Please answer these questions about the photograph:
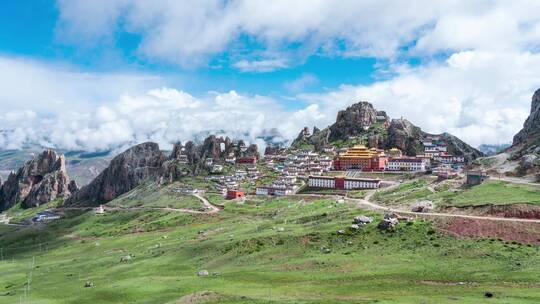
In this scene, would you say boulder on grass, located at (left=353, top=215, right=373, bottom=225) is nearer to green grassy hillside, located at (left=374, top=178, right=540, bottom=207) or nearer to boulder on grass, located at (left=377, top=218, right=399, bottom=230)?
boulder on grass, located at (left=377, top=218, right=399, bottom=230)

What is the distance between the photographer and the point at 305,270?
275 ft

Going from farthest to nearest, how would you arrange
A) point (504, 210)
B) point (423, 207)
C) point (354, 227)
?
point (423, 207)
point (504, 210)
point (354, 227)

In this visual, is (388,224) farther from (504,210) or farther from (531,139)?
(531,139)

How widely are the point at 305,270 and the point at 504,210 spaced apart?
166 ft

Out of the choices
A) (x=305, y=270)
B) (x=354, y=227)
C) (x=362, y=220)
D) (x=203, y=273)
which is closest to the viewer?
(x=305, y=270)

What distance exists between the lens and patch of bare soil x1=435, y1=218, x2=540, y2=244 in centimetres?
Answer: 8869

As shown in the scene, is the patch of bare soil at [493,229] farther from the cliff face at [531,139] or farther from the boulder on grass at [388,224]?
the cliff face at [531,139]

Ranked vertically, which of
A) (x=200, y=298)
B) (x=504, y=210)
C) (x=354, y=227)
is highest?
(x=504, y=210)

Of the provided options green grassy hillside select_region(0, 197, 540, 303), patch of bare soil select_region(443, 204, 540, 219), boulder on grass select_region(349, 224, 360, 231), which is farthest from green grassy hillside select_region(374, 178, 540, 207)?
boulder on grass select_region(349, 224, 360, 231)

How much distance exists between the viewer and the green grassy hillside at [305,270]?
67.4 meters

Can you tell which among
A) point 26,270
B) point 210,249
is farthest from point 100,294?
point 26,270

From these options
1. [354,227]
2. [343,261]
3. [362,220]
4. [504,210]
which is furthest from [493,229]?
[343,261]

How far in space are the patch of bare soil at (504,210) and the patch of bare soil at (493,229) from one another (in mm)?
7187

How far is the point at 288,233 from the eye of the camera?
10894cm
